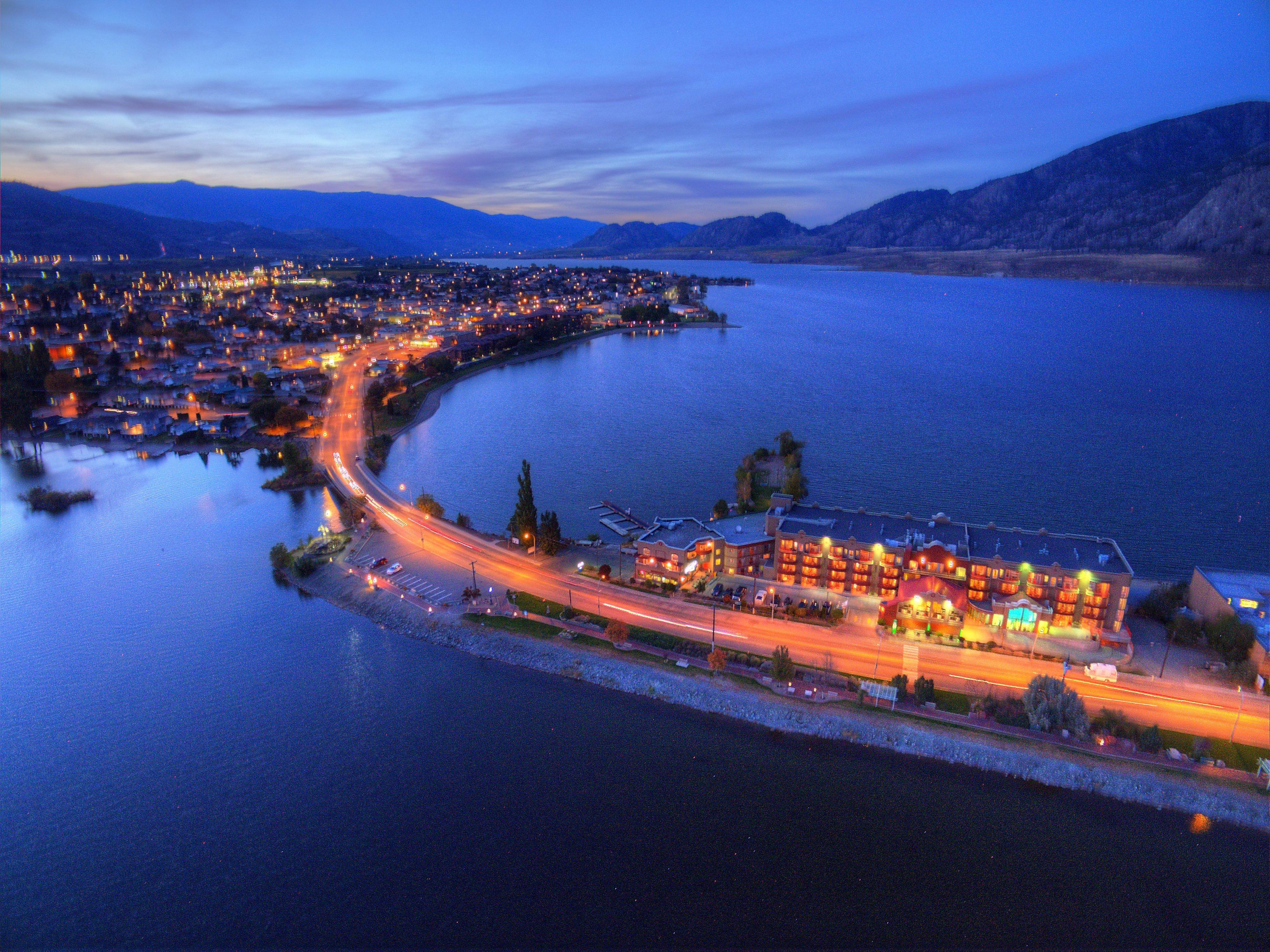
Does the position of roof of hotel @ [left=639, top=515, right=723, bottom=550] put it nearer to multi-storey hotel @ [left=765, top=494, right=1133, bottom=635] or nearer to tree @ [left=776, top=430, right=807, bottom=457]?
multi-storey hotel @ [left=765, top=494, right=1133, bottom=635]

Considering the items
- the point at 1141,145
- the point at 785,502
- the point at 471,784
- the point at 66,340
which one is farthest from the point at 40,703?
the point at 1141,145

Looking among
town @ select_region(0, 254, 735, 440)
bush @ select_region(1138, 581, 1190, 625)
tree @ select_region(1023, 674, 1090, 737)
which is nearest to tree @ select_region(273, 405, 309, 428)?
town @ select_region(0, 254, 735, 440)

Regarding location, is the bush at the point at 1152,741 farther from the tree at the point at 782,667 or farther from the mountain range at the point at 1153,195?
the mountain range at the point at 1153,195

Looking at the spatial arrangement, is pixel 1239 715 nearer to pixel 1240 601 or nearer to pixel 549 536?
pixel 1240 601

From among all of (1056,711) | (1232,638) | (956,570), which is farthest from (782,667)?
(1232,638)

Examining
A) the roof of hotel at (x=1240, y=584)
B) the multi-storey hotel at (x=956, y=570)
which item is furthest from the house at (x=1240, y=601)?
the multi-storey hotel at (x=956, y=570)

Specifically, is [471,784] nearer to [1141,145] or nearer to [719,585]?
[719,585]
